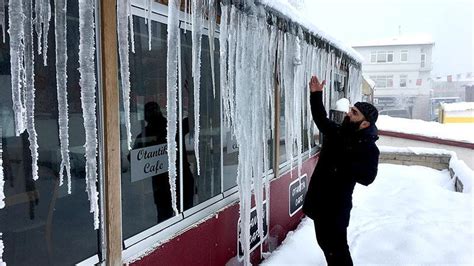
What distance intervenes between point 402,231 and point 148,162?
3591mm

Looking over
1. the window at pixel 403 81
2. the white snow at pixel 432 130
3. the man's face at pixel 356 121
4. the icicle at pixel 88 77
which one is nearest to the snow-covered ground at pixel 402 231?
the man's face at pixel 356 121

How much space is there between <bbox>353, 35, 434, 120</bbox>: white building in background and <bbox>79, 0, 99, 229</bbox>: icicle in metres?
39.9

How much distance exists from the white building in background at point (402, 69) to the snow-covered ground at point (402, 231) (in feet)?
112

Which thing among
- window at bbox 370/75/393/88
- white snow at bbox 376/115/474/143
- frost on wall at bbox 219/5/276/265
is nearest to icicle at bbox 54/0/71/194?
frost on wall at bbox 219/5/276/265

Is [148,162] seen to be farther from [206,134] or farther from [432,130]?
[432,130]

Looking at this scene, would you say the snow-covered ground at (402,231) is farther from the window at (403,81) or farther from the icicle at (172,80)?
the window at (403,81)

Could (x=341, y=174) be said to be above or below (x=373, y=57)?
below

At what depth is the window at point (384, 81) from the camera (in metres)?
39.2

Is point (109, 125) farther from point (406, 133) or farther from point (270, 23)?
point (406, 133)

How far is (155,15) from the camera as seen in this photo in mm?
2379

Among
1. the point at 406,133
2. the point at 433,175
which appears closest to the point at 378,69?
the point at 406,133

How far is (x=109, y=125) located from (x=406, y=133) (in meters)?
11.5

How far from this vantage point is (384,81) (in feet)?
128

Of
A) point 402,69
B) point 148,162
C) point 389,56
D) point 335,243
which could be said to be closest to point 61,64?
point 148,162
